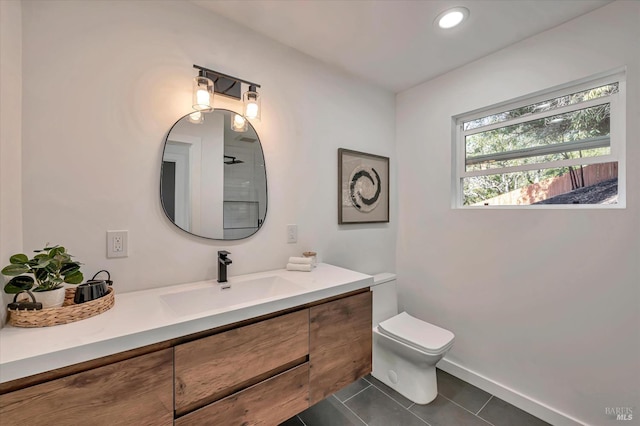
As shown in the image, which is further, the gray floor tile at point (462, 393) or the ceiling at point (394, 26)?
the gray floor tile at point (462, 393)

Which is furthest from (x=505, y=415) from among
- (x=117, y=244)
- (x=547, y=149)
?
(x=117, y=244)

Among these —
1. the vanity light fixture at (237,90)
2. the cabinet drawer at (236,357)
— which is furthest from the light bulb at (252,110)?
the cabinet drawer at (236,357)

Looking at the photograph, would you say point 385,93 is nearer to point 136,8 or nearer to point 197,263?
point 136,8

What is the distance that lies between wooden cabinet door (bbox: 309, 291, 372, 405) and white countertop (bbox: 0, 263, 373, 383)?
0.13 m

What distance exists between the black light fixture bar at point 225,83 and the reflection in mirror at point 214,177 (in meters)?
0.12

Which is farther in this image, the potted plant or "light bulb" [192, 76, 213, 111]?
"light bulb" [192, 76, 213, 111]

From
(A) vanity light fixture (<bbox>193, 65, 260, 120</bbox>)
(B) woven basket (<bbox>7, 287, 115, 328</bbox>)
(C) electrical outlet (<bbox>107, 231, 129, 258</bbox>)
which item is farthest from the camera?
(A) vanity light fixture (<bbox>193, 65, 260, 120</bbox>)

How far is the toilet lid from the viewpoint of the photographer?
5.39 feet

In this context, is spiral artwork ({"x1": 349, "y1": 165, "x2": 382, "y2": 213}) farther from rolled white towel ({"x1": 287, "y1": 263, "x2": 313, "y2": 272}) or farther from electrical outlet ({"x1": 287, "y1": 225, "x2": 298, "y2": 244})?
rolled white towel ({"x1": 287, "y1": 263, "x2": 313, "y2": 272})

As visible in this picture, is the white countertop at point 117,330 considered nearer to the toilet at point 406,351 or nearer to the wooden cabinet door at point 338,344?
the wooden cabinet door at point 338,344

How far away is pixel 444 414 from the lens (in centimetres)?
162

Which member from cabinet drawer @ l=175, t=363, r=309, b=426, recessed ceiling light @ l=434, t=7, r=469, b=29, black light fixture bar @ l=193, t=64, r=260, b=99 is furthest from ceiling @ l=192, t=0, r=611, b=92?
cabinet drawer @ l=175, t=363, r=309, b=426

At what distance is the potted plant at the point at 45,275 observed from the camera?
86 centimetres

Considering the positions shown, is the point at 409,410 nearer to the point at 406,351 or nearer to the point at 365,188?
the point at 406,351
